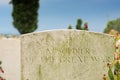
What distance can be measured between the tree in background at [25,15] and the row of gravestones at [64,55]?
1436 centimetres

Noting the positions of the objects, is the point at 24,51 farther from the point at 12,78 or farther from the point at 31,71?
→ the point at 12,78

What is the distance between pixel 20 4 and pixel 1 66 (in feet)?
46.2

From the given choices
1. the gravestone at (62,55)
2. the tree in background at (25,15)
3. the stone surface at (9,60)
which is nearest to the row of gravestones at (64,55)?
the gravestone at (62,55)

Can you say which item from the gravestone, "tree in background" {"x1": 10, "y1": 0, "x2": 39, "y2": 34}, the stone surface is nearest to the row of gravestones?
the gravestone

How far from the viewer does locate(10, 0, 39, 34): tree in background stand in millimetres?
19953

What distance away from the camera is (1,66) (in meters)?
6.61

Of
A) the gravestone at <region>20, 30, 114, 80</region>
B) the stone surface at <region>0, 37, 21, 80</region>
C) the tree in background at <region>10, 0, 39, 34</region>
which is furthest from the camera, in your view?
the tree in background at <region>10, 0, 39, 34</region>

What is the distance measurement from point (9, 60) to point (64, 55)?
148 cm

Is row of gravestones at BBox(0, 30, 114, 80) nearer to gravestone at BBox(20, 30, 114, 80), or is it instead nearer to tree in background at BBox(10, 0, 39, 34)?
gravestone at BBox(20, 30, 114, 80)

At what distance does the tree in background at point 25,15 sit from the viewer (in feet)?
65.5

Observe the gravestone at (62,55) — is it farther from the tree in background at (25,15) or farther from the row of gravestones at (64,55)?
the tree in background at (25,15)

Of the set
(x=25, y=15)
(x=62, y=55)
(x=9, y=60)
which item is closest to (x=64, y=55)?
(x=62, y=55)

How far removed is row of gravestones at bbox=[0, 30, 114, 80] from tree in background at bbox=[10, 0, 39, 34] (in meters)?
14.4

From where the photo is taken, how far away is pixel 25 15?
66.7ft
